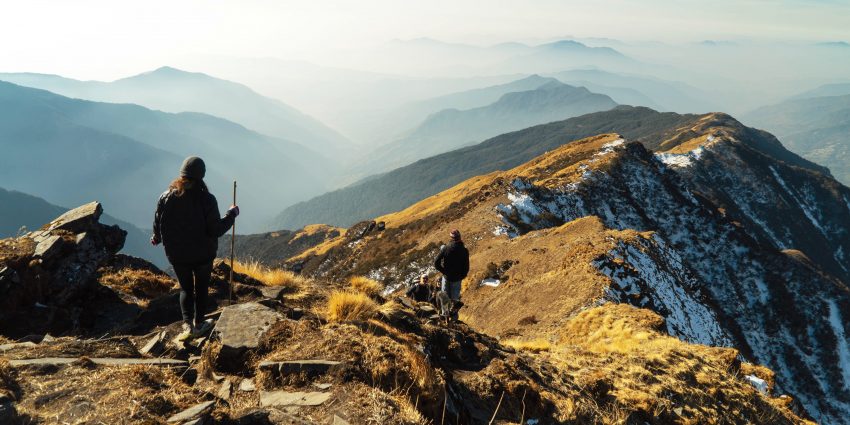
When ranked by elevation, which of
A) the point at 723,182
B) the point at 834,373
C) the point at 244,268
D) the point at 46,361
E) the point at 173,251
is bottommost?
the point at 834,373

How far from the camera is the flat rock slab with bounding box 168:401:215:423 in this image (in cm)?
404

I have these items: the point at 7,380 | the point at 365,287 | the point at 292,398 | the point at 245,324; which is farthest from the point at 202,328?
the point at 365,287

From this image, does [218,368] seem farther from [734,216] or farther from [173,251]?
[734,216]

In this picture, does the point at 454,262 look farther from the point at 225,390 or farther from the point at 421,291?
the point at 225,390

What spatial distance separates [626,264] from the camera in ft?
75.0

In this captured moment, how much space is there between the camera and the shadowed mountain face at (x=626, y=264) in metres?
22.3

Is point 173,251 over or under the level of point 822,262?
over

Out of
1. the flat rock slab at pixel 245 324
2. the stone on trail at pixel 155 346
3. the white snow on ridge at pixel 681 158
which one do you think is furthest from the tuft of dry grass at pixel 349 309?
the white snow on ridge at pixel 681 158

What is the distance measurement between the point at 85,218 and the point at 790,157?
255 meters

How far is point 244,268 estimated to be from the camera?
39.4 feet

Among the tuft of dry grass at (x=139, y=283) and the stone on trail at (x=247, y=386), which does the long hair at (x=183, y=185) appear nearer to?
the stone on trail at (x=247, y=386)

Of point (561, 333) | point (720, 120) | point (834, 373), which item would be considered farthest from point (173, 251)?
point (720, 120)

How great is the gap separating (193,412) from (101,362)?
2.40 m

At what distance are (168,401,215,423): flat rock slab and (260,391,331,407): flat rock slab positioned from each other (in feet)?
2.22
